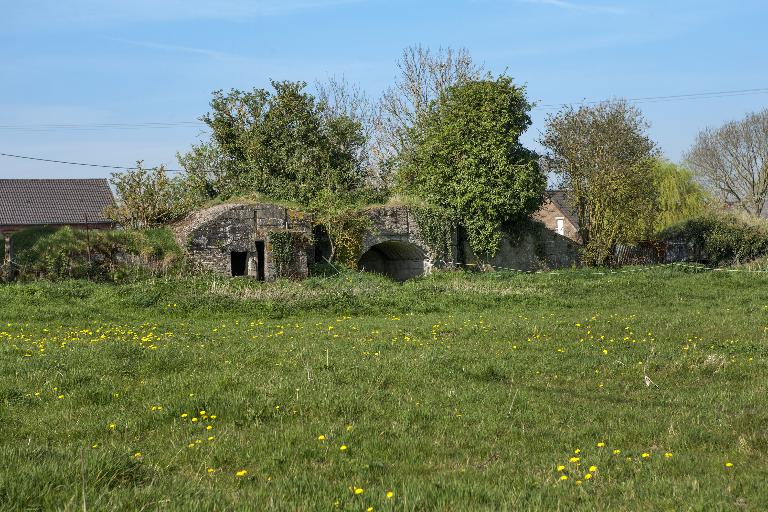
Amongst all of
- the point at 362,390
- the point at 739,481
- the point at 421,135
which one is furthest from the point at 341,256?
the point at 739,481

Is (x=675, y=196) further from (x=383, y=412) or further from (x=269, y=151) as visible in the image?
(x=383, y=412)

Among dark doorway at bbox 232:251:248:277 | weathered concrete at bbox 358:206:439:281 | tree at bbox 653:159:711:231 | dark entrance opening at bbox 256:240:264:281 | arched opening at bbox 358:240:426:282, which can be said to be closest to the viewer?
dark entrance opening at bbox 256:240:264:281

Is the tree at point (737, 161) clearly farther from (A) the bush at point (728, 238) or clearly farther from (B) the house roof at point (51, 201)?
(B) the house roof at point (51, 201)

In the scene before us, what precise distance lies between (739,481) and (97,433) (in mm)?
5902

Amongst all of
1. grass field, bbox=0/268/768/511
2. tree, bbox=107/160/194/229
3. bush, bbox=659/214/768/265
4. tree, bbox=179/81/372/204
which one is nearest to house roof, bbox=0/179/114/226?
tree, bbox=179/81/372/204

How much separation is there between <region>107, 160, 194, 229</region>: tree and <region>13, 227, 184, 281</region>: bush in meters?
2.01

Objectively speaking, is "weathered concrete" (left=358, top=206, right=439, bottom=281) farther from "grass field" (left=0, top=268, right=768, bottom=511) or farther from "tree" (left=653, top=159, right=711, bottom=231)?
"tree" (left=653, top=159, right=711, bottom=231)

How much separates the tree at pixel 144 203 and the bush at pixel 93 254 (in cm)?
201

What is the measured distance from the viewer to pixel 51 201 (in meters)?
52.8

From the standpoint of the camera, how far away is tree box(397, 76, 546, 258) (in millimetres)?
30047

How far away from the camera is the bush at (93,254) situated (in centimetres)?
2234

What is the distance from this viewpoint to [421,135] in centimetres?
3450

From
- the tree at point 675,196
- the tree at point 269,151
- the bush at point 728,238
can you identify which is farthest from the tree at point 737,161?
the tree at point 269,151

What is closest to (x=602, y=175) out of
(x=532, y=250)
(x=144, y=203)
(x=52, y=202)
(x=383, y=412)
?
(x=532, y=250)
